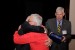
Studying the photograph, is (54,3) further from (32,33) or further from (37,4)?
(32,33)

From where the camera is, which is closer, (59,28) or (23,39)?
(23,39)

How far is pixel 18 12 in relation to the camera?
5.60 meters

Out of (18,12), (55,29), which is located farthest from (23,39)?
(18,12)

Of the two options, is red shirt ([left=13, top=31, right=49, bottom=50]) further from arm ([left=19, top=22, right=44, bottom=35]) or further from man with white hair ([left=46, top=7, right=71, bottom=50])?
man with white hair ([left=46, top=7, right=71, bottom=50])

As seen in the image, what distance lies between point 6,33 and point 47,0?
1.69m

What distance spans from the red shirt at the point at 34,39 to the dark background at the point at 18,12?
6.26 ft

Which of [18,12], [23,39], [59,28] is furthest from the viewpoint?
[18,12]

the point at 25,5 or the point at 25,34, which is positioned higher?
the point at 25,5

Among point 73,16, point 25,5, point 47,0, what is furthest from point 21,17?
point 73,16

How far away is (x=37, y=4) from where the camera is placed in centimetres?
493

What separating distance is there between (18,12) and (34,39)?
10.1ft

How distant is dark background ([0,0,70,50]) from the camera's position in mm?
4753

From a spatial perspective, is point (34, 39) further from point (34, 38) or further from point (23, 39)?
point (23, 39)

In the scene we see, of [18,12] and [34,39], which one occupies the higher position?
[18,12]
